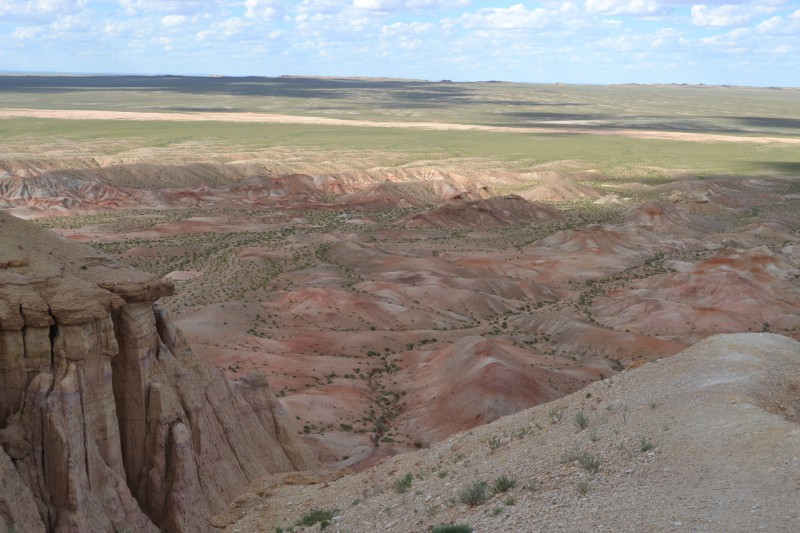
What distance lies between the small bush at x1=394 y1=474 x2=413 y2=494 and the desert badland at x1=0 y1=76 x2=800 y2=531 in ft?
0.70

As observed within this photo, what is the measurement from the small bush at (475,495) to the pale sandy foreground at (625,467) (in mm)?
143

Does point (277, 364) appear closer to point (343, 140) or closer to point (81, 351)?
point (81, 351)

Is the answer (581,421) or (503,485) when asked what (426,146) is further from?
(503,485)

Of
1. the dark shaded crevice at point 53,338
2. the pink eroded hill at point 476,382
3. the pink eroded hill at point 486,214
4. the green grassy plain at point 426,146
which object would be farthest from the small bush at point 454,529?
the green grassy plain at point 426,146

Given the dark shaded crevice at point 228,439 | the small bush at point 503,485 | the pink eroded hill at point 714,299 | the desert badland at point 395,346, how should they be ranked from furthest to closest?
the pink eroded hill at point 714,299 < the dark shaded crevice at point 228,439 < the desert badland at point 395,346 < the small bush at point 503,485

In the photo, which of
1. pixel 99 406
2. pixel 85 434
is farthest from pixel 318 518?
pixel 99 406

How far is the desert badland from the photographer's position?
53.9ft

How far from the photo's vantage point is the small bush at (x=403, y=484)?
17.7 metres

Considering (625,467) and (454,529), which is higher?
(625,467)

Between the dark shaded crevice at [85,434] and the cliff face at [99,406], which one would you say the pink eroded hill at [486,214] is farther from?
the dark shaded crevice at [85,434]

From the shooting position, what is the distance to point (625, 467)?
1566cm

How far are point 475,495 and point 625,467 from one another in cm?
278

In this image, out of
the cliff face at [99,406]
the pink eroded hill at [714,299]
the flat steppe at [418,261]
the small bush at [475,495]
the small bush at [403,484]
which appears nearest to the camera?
the small bush at [475,495]

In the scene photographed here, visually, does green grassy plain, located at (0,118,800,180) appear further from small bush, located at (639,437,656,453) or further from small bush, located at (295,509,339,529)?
small bush, located at (639,437,656,453)
